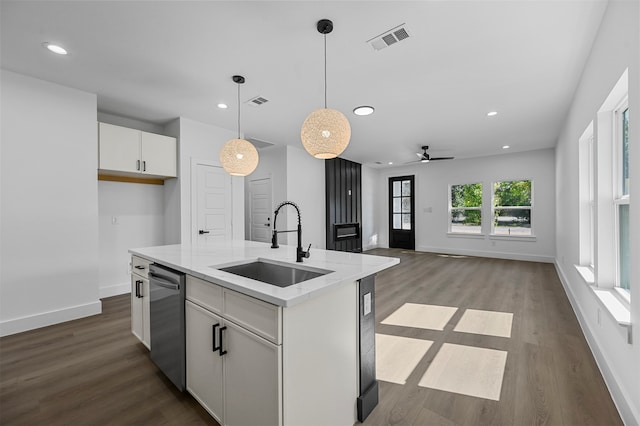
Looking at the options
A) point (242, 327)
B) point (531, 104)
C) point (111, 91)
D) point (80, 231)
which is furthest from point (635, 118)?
point (80, 231)

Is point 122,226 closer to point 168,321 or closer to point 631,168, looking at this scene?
point 168,321

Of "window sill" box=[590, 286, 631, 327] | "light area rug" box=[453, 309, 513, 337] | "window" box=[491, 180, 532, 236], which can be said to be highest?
"window" box=[491, 180, 532, 236]

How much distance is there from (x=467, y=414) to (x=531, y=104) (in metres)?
3.90

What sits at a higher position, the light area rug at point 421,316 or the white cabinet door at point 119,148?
the white cabinet door at point 119,148

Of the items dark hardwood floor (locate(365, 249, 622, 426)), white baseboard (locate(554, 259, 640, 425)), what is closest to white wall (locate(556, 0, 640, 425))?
white baseboard (locate(554, 259, 640, 425))

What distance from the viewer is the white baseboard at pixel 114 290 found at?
12.9 ft

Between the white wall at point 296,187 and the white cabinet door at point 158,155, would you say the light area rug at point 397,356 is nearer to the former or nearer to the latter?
the white wall at point 296,187

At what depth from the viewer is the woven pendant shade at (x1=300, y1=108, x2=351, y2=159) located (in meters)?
1.95

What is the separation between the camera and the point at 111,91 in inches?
130

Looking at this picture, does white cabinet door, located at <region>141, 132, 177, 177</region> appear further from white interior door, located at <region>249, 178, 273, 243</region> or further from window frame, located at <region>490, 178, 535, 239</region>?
window frame, located at <region>490, 178, 535, 239</region>

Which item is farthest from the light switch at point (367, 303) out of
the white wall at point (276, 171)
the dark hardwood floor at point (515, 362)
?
the white wall at point (276, 171)

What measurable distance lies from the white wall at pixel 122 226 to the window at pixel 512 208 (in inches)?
300

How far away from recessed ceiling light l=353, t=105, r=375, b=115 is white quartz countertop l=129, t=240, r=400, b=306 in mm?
2262

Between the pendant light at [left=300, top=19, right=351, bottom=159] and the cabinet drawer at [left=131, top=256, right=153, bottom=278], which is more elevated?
the pendant light at [left=300, top=19, right=351, bottom=159]
